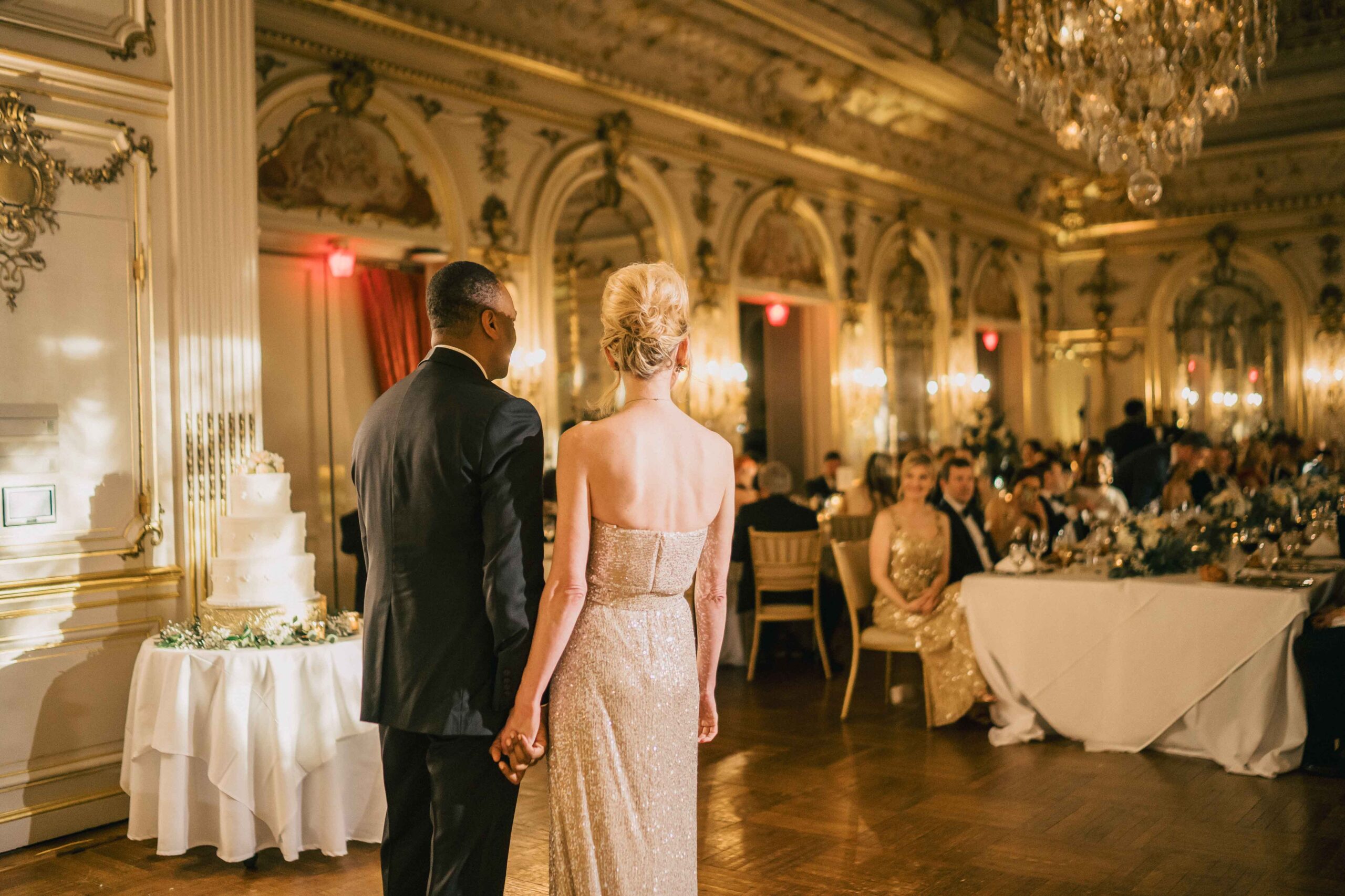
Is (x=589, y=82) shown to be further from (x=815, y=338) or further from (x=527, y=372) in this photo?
(x=815, y=338)

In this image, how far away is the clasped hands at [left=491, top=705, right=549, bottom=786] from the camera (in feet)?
7.72

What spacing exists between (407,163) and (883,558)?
157 inches

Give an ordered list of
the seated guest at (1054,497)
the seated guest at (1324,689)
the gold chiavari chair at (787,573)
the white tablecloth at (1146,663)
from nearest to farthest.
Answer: the seated guest at (1324,689), the white tablecloth at (1146,663), the gold chiavari chair at (787,573), the seated guest at (1054,497)

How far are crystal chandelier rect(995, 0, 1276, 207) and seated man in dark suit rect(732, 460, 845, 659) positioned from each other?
2805 mm

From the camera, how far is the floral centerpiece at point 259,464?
4.45m

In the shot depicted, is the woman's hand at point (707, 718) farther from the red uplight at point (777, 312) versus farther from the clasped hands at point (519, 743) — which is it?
the red uplight at point (777, 312)

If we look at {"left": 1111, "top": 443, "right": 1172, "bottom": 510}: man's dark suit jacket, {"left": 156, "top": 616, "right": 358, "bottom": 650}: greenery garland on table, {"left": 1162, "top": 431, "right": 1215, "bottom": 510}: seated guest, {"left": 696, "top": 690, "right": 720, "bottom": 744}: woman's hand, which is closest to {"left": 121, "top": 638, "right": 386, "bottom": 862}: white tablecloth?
{"left": 156, "top": 616, "right": 358, "bottom": 650}: greenery garland on table

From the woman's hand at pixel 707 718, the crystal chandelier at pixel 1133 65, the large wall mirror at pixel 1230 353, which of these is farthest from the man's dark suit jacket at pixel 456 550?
the large wall mirror at pixel 1230 353

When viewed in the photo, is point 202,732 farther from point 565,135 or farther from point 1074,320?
point 1074,320

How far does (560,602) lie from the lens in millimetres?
2359

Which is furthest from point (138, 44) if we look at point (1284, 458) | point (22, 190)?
point (1284, 458)

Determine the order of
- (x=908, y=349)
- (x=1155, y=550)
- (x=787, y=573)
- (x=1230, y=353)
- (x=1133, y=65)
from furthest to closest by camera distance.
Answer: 1. (x=1230, y=353)
2. (x=908, y=349)
3. (x=787, y=573)
4. (x=1133, y=65)
5. (x=1155, y=550)

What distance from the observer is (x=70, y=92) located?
4.54 metres

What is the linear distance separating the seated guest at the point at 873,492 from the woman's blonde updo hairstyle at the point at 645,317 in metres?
5.94
